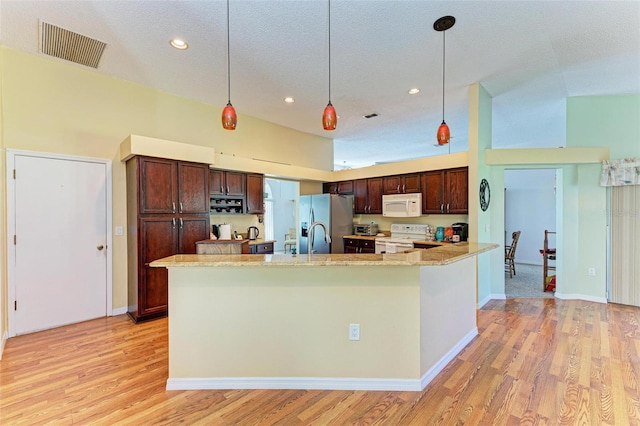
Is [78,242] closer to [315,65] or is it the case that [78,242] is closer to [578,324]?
[315,65]

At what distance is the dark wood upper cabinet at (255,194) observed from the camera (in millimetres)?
4883

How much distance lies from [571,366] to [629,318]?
2.07 m

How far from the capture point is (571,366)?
256 cm

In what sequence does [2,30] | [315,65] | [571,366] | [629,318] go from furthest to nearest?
[629,318] → [315,65] → [2,30] → [571,366]

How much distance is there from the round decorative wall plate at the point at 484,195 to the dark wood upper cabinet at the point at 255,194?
343cm

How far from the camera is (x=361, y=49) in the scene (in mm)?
3078

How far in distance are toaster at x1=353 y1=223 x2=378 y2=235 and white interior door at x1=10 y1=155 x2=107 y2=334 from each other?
14.3 ft

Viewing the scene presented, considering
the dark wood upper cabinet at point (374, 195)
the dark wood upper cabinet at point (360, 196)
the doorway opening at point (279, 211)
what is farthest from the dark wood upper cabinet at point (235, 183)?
the doorway opening at point (279, 211)

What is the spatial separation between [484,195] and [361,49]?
2.75m

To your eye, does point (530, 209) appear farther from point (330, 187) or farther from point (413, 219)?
point (330, 187)

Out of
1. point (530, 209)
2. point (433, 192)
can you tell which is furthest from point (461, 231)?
point (530, 209)

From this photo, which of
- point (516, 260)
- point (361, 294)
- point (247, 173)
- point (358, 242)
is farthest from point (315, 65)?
point (516, 260)

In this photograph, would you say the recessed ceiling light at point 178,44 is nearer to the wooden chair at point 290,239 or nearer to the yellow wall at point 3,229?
the yellow wall at point 3,229

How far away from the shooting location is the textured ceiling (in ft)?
8.18
